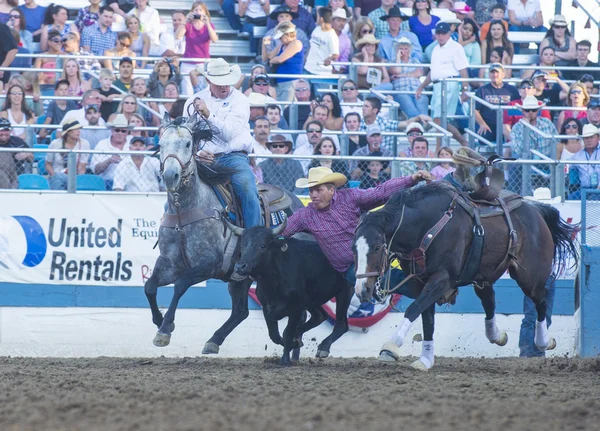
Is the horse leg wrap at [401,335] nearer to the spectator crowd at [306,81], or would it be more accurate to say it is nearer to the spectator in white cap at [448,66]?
the spectator crowd at [306,81]

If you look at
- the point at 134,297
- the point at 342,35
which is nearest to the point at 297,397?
the point at 134,297

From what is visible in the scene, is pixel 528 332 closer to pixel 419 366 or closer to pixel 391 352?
pixel 419 366

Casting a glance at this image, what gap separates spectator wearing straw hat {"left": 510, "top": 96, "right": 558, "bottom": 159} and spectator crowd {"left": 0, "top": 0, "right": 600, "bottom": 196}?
22 millimetres

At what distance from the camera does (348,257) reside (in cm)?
937

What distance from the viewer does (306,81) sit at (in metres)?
15.3

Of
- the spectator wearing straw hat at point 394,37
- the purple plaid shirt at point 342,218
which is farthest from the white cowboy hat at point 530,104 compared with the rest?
the purple plaid shirt at point 342,218

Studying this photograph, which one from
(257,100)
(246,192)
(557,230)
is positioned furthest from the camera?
(257,100)

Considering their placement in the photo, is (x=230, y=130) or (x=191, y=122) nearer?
(x=191, y=122)

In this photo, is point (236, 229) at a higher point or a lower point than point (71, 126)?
lower

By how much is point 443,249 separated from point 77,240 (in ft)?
15.3

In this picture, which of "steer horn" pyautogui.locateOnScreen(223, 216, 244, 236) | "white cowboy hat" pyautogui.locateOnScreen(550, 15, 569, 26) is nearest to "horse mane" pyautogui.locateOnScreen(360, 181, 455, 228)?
"steer horn" pyautogui.locateOnScreen(223, 216, 244, 236)

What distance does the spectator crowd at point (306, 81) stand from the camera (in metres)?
12.6

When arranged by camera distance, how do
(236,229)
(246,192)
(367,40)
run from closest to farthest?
(236,229) → (246,192) → (367,40)

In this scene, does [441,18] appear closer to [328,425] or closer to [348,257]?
[348,257]
